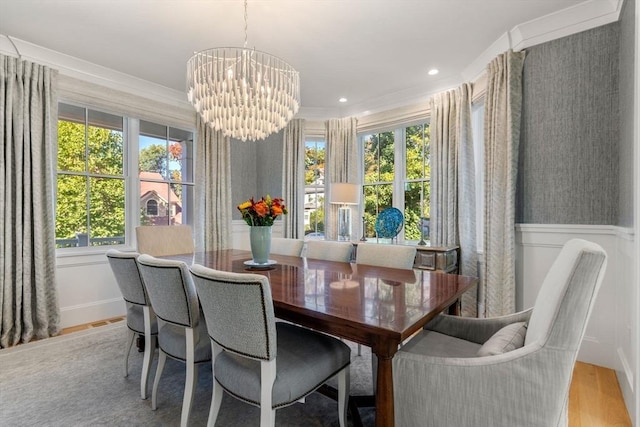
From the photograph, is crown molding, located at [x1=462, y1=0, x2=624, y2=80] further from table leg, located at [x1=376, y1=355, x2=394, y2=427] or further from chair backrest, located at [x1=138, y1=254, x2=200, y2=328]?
chair backrest, located at [x1=138, y1=254, x2=200, y2=328]

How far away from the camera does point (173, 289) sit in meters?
1.56

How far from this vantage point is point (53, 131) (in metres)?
3.02

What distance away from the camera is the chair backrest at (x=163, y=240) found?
2.90 metres

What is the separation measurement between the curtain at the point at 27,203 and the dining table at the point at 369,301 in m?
1.95

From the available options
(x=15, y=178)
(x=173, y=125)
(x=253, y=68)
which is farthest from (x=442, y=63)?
(x=15, y=178)

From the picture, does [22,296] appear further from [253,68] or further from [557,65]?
[557,65]

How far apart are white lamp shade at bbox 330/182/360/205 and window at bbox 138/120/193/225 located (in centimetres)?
200

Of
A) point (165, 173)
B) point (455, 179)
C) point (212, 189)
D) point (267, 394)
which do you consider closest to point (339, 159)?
point (455, 179)

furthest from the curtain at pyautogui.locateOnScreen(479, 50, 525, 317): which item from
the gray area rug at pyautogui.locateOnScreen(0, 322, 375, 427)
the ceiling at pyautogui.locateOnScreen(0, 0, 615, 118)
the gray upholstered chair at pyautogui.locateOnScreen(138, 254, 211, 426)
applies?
the gray upholstered chair at pyautogui.locateOnScreen(138, 254, 211, 426)

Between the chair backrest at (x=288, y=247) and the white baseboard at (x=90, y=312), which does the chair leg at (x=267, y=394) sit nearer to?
the chair backrest at (x=288, y=247)

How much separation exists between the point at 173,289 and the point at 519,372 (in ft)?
4.94

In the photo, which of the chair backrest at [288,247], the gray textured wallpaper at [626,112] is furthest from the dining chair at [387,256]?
the gray textured wallpaper at [626,112]

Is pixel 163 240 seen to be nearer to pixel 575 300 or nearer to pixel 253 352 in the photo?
pixel 253 352

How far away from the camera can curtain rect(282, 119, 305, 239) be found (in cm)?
457
